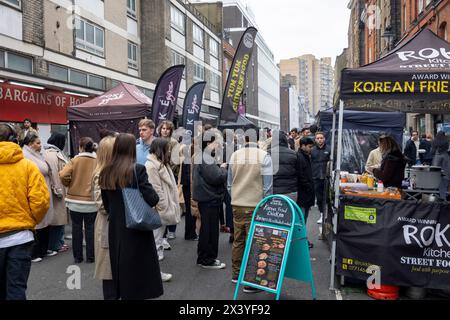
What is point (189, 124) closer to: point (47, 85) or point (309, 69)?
point (47, 85)

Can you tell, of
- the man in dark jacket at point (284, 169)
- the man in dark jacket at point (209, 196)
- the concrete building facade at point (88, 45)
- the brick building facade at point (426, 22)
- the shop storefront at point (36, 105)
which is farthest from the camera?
the brick building facade at point (426, 22)

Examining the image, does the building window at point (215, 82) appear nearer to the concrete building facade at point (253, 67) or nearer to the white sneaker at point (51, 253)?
the concrete building facade at point (253, 67)

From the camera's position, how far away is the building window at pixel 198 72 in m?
34.5

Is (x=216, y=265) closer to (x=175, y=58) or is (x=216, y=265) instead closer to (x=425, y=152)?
(x=425, y=152)

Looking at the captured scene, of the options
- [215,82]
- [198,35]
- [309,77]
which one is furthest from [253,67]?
[309,77]

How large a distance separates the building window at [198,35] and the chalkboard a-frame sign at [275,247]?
104 ft

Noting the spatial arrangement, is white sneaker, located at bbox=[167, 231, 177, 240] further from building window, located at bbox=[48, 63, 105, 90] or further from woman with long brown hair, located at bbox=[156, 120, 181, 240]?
building window, located at bbox=[48, 63, 105, 90]

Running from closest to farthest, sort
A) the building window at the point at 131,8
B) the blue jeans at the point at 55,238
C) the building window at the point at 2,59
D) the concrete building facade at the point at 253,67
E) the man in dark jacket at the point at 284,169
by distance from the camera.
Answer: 1. the man in dark jacket at the point at 284,169
2. the blue jeans at the point at 55,238
3. the building window at the point at 2,59
4. the building window at the point at 131,8
5. the concrete building facade at the point at 253,67

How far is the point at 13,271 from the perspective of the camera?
384 cm

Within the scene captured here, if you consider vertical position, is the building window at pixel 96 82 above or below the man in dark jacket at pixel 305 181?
above

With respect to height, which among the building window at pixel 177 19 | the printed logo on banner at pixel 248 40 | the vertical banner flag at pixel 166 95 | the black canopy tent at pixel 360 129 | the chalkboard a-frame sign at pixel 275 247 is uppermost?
the building window at pixel 177 19

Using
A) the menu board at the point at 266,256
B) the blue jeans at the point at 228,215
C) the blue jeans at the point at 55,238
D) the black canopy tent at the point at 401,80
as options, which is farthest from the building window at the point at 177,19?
the menu board at the point at 266,256

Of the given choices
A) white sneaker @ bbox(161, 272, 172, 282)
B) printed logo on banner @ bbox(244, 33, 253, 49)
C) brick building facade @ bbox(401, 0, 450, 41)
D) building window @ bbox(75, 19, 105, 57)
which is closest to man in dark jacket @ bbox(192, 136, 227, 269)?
white sneaker @ bbox(161, 272, 172, 282)
